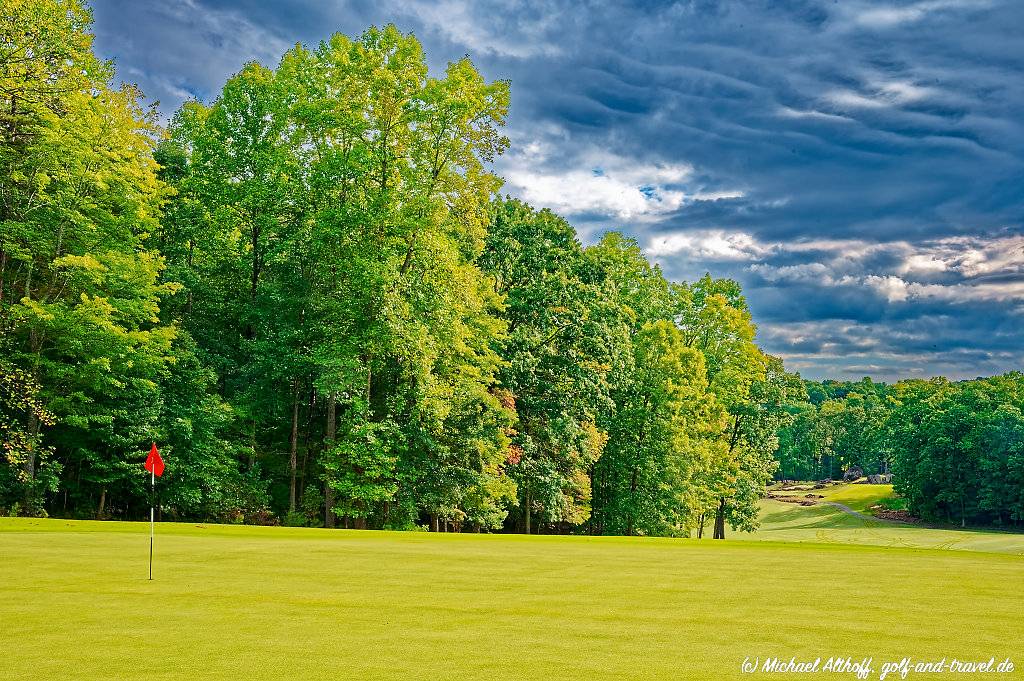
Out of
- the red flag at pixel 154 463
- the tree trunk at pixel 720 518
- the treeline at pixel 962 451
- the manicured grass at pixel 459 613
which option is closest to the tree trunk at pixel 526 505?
the tree trunk at pixel 720 518

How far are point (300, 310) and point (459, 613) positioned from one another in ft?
104

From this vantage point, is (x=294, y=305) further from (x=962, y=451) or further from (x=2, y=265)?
(x=962, y=451)

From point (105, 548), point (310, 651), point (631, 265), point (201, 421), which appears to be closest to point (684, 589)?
point (310, 651)

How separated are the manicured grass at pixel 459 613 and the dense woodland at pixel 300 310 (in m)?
17.9

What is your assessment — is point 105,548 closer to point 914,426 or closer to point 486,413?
point 486,413

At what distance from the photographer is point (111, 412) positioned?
3594cm

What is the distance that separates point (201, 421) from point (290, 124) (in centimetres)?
1627

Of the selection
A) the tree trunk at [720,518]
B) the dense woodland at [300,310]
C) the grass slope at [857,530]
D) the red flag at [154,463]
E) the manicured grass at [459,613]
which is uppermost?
the dense woodland at [300,310]

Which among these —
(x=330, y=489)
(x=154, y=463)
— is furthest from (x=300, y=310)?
(x=154, y=463)

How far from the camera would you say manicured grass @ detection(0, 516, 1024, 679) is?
26.6ft

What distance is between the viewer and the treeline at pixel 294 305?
35.5m

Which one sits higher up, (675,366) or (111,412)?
(675,366)

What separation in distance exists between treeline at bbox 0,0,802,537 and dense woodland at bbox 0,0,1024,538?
139 millimetres

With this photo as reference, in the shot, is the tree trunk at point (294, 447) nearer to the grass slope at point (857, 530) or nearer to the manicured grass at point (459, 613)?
the manicured grass at point (459, 613)
